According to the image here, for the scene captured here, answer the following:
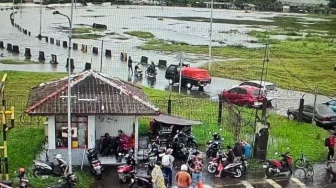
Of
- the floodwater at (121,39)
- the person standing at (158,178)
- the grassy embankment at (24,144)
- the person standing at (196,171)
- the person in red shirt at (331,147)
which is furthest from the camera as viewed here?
the floodwater at (121,39)

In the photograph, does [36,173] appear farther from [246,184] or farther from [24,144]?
[246,184]

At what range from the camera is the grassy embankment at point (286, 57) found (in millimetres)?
38312

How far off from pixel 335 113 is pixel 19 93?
16979 millimetres

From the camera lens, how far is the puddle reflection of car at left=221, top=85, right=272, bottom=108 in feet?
93.3

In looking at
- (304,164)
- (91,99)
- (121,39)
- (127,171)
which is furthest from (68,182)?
(121,39)

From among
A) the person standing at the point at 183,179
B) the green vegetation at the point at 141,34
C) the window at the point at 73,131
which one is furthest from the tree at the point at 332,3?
the person standing at the point at 183,179

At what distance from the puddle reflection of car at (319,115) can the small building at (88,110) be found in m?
10.2

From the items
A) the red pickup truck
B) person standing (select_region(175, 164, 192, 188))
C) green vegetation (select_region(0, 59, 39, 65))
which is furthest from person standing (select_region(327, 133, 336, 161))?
green vegetation (select_region(0, 59, 39, 65))

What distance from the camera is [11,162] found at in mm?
17906

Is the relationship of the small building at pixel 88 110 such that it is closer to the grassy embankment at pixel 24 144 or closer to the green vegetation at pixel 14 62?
the grassy embankment at pixel 24 144

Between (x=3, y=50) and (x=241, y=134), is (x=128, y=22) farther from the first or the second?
(x=241, y=134)

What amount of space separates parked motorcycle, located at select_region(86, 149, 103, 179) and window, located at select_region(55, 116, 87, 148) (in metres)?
0.87

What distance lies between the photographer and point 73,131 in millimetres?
18156

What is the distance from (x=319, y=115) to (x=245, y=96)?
485 centimetres
